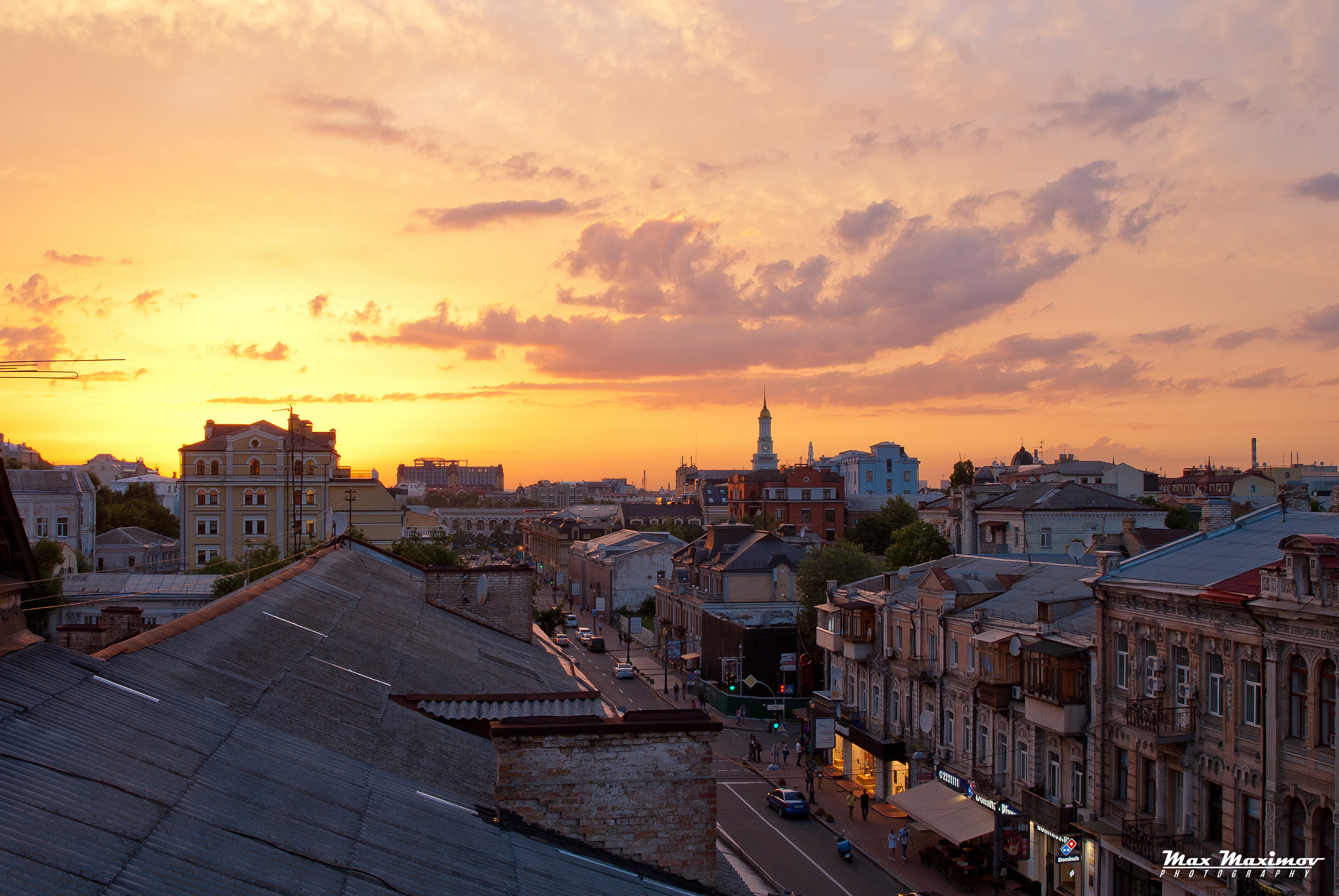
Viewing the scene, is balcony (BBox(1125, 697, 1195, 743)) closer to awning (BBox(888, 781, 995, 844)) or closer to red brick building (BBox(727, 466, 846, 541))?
awning (BBox(888, 781, 995, 844))

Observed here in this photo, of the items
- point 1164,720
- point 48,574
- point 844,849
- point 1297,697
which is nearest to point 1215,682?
point 1164,720

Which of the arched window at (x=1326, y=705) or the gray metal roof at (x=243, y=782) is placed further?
the arched window at (x=1326, y=705)

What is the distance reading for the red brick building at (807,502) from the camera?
12706cm

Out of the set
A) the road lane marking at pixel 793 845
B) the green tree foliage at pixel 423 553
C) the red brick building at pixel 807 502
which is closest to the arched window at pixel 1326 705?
the road lane marking at pixel 793 845

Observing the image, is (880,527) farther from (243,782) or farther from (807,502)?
(243,782)

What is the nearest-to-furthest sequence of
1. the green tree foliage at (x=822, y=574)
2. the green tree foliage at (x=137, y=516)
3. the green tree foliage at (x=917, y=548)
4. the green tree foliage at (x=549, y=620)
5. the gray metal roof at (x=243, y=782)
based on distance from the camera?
1. the gray metal roof at (x=243, y=782)
2. the green tree foliage at (x=822, y=574)
3. the green tree foliage at (x=549, y=620)
4. the green tree foliage at (x=917, y=548)
5. the green tree foliage at (x=137, y=516)

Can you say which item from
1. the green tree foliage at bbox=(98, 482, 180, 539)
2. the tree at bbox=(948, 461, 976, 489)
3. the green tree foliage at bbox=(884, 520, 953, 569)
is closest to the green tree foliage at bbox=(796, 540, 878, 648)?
the green tree foliage at bbox=(884, 520, 953, 569)

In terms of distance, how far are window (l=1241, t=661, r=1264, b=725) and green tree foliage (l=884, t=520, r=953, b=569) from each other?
165ft

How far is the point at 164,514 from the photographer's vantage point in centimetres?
11812

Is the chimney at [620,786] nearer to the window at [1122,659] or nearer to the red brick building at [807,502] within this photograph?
the window at [1122,659]

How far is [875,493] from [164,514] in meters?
96.8

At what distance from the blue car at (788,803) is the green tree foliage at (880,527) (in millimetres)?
67735

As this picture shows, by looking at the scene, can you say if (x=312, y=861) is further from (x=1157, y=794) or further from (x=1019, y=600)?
(x=1019, y=600)

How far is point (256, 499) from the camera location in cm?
7131
